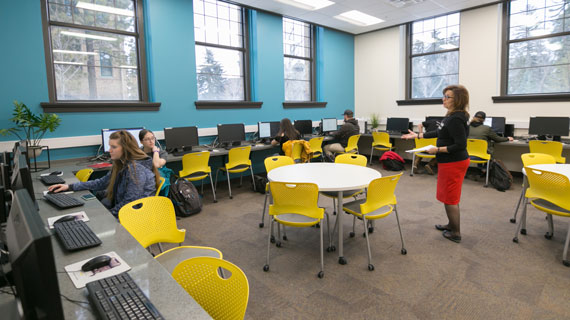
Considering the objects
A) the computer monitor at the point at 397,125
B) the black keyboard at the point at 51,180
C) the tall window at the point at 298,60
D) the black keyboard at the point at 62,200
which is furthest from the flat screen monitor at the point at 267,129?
the black keyboard at the point at 62,200

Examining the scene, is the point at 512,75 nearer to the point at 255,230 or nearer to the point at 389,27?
the point at 389,27

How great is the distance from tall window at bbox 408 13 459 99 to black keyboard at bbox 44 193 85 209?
22.1 ft

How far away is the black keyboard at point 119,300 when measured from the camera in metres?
1.02

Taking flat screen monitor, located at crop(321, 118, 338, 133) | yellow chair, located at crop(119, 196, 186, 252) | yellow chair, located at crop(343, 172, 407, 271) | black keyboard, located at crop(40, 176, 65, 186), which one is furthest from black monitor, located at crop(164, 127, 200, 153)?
flat screen monitor, located at crop(321, 118, 338, 133)

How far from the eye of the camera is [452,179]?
9.91 ft

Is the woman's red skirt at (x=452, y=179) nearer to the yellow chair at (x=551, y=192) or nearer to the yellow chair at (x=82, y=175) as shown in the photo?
the yellow chair at (x=551, y=192)

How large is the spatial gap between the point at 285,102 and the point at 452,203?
4140 millimetres

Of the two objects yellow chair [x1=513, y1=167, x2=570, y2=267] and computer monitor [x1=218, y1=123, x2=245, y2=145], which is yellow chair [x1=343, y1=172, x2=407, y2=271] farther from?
computer monitor [x1=218, y1=123, x2=245, y2=145]

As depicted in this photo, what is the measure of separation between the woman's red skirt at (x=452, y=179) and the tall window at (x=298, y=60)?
14.0 feet

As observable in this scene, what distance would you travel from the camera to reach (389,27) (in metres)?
7.37

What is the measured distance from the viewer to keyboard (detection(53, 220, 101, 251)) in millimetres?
1574

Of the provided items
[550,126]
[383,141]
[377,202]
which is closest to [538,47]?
[550,126]

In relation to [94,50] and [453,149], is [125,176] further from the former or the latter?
[94,50]

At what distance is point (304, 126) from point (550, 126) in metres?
4.10
